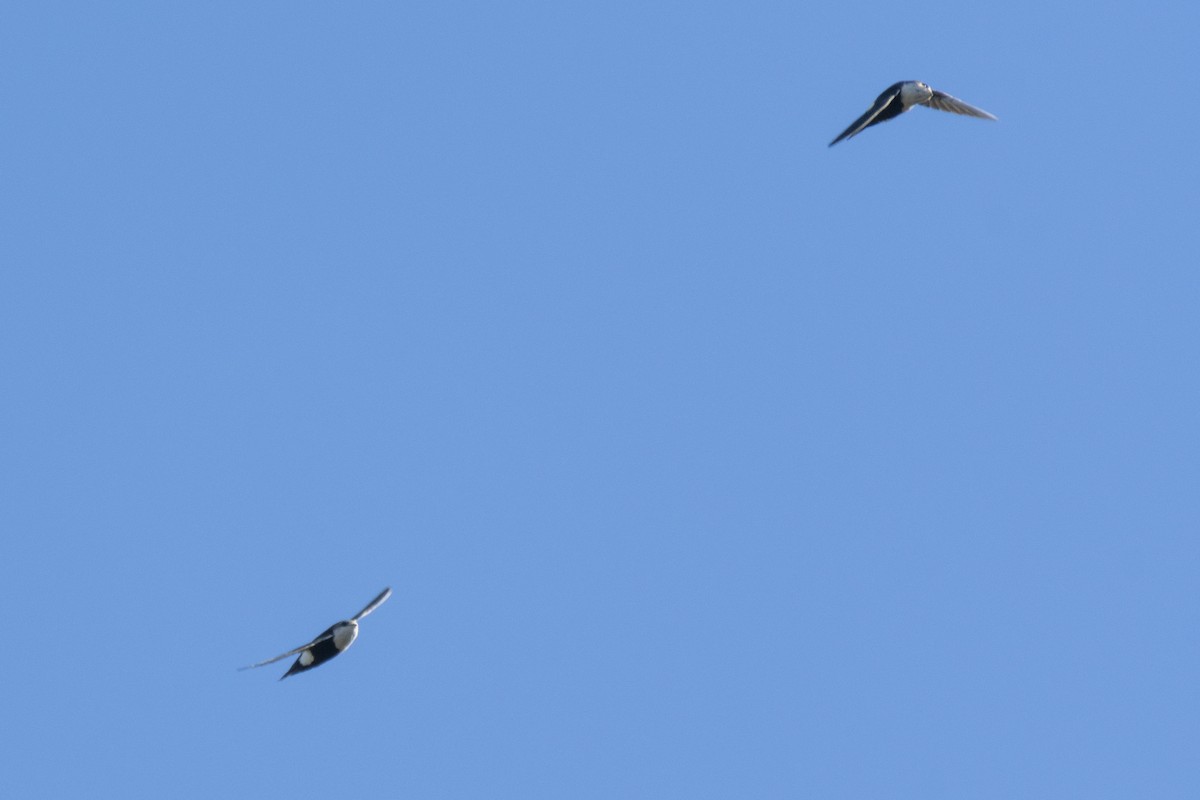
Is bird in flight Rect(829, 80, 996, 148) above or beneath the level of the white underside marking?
above

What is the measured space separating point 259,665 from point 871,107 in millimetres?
18025

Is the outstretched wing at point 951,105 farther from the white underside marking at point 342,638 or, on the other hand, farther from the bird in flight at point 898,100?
the white underside marking at point 342,638

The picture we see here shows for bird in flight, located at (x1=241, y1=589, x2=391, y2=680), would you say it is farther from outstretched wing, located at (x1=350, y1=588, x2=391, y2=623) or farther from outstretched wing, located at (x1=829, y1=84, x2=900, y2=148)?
outstretched wing, located at (x1=829, y1=84, x2=900, y2=148)

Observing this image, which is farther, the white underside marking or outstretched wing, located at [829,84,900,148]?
the white underside marking

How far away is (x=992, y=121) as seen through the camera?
5234cm

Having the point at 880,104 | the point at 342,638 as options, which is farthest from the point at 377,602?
the point at 880,104

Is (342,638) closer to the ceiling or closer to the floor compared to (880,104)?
closer to the floor

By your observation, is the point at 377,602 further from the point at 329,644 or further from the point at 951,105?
the point at 951,105

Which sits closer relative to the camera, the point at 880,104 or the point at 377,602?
the point at 880,104

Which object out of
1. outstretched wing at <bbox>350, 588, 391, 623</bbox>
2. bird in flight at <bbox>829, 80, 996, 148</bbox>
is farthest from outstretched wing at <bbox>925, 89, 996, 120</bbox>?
outstretched wing at <bbox>350, 588, 391, 623</bbox>

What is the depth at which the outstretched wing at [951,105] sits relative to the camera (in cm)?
5281

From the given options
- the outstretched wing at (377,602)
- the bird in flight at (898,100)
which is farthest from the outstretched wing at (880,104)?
the outstretched wing at (377,602)

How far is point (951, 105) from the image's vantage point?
175 feet

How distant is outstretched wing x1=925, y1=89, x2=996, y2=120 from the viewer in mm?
52812
